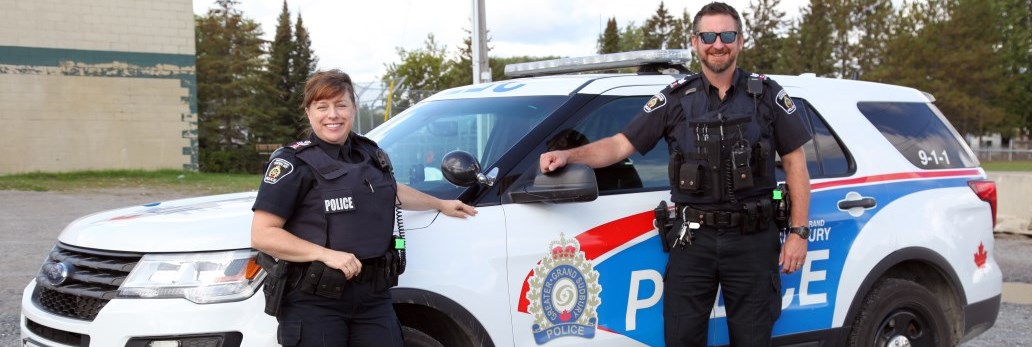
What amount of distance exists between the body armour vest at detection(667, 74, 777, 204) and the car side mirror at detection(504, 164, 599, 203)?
0.43 m

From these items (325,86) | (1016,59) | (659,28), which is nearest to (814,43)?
(1016,59)

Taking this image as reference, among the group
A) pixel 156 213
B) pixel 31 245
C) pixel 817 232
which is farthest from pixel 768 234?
pixel 31 245

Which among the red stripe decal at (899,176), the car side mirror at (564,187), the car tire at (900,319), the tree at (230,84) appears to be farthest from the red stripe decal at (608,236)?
the tree at (230,84)

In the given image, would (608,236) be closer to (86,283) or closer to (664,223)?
(664,223)

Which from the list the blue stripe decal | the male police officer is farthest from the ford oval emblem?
the blue stripe decal

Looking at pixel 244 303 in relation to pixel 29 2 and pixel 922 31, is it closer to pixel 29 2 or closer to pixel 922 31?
pixel 29 2

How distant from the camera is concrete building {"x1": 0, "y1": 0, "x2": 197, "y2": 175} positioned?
24.0m

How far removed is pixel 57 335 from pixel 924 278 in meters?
3.94

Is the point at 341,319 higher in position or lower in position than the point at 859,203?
lower

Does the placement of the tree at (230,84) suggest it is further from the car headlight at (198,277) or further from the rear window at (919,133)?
the car headlight at (198,277)

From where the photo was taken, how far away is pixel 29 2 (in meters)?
23.8

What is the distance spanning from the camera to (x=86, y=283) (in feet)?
9.83

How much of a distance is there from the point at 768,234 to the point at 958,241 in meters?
1.52

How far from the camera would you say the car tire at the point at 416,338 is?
3.14 meters
